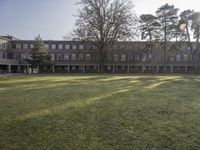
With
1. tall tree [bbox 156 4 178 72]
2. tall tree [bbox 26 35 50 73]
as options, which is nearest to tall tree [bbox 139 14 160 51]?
tall tree [bbox 156 4 178 72]

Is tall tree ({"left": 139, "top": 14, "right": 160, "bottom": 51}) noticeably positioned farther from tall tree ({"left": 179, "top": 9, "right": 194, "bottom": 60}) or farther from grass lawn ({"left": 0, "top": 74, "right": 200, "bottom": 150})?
grass lawn ({"left": 0, "top": 74, "right": 200, "bottom": 150})

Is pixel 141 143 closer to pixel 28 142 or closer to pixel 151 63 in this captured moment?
pixel 28 142

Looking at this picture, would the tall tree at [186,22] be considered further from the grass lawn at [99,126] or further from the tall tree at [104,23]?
the grass lawn at [99,126]

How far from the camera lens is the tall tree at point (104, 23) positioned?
43.2 meters

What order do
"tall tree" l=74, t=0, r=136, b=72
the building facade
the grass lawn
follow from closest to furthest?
the grass lawn, "tall tree" l=74, t=0, r=136, b=72, the building facade

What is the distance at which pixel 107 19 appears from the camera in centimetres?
4388

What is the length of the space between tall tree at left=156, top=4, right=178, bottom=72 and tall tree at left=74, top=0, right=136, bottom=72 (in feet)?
40.6

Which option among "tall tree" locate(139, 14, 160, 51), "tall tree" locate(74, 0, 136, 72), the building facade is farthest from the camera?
the building facade

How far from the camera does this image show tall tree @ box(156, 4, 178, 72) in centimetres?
5328

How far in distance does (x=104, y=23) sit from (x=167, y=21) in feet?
55.3

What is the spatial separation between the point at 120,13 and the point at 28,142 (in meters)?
40.7

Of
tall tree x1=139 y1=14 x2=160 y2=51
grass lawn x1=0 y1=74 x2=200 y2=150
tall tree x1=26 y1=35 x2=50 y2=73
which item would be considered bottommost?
grass lawn x1=0 y1=74 x2=200 y2=150

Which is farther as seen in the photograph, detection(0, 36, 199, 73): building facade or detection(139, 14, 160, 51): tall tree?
detection(0, 36, 199, 73): building facade

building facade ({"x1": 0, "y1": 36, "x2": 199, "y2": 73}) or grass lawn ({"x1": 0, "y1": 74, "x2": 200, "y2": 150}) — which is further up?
building facade ({"x1": 0, "y1": 36, "x2": 199, "y2": 73})
